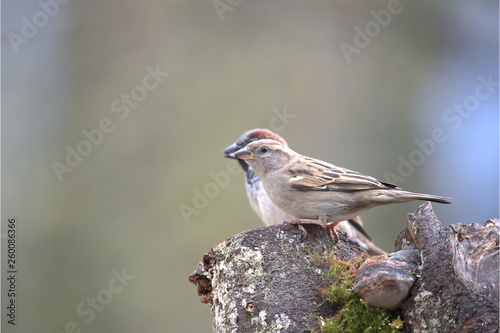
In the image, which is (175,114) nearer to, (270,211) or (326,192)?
(270,211)

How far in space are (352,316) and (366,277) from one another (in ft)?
0.82

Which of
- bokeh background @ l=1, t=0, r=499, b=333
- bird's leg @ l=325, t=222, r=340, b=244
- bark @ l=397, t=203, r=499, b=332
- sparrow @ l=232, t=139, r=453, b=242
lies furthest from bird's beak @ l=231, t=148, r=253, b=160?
bokeh background @ l=1, t=0, r=499, b=333

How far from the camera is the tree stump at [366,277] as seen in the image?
2.43 m

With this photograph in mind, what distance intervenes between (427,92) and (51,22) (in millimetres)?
5076

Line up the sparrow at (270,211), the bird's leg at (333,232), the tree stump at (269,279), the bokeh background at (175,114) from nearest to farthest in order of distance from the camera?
1. the tree stump at (269,279)
2. the bird's leg at (333,232)
3. the sparrow at (270,211)
4. the bokeh background at (175,114)

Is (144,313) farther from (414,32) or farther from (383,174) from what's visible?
(414,32)

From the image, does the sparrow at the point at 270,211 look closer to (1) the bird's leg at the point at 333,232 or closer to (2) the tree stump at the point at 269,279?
(1) the bird's leg at the point at 333,232

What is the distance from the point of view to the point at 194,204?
22.5ft

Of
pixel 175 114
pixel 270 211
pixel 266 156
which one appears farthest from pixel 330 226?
pixel 175 114

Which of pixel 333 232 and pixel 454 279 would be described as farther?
pixel 333 232

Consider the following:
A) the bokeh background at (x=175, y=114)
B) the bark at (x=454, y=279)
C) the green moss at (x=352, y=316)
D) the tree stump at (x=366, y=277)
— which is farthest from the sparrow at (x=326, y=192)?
the bokeh background at (x=175, y=114)

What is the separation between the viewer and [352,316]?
2.69 metres

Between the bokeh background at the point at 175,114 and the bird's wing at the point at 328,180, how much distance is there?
2.68 metres

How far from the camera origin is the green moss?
2635mm
